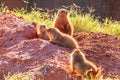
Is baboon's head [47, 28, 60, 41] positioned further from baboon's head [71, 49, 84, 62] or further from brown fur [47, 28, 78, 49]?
baboon's head [71, 49, 84, 62]

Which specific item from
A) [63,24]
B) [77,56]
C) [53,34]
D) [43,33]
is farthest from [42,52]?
[63,24]

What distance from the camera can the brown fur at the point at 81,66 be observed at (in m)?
7.38

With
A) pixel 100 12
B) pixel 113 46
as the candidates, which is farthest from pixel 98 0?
pixel 113 46

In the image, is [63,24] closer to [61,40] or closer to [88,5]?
[61,40]

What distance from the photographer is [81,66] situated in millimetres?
7500

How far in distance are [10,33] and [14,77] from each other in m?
1.88

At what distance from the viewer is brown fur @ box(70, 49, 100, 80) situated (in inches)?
A: 290

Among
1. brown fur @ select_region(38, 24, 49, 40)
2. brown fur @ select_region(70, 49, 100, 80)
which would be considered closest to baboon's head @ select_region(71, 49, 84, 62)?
brown fur @ select_region(70, 49, 100, 80)

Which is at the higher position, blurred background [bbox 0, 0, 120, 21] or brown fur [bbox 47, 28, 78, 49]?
blurred background [bbox 0, 0, 120, 21]

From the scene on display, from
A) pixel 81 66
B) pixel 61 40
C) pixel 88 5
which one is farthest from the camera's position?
pixel 88 5

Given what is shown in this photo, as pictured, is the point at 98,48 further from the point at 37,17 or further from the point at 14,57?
the point at 37,17

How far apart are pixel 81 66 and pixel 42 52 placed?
0.61 metres

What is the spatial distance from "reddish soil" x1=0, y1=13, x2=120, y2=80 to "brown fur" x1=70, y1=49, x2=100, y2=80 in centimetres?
10

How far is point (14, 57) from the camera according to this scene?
7.75m
